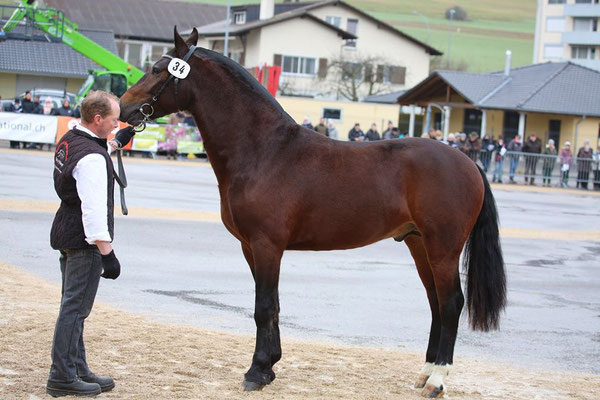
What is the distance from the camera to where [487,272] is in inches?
282

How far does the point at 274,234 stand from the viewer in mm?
6379

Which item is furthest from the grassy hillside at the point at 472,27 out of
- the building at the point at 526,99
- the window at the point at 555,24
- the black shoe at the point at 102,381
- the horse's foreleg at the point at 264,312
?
the black shoe at the point at 102,381

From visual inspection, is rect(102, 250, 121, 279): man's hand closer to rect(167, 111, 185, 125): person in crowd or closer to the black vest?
the black vest

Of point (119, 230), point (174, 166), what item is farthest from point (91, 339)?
point (174, 166)

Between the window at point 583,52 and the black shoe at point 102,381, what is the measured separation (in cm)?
9907

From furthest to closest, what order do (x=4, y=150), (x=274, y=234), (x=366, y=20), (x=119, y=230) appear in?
(x=366, y=20) → (x=4, y=150) → (x=119, y=230) → (x=274, y=234)

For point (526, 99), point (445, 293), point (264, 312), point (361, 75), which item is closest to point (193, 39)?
point (264, 312)

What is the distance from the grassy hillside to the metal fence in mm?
72367

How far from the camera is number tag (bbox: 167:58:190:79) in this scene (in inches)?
258

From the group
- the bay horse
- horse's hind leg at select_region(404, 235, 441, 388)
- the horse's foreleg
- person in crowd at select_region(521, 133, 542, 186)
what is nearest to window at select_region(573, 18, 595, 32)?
person in crowd at select_region(521, 133, 542, 186)

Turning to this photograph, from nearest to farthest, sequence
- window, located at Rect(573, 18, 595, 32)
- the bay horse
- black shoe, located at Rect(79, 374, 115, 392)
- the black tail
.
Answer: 1. black shoe, located at Rect(79, 374, 115, 392)
2. the bay horse
3. the black tail
4. window, located at Rect(573, 18, 595, 32)

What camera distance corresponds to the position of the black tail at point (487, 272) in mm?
7148

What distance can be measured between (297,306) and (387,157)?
370 centimetres

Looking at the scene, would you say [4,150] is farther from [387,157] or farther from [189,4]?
[189,4]
